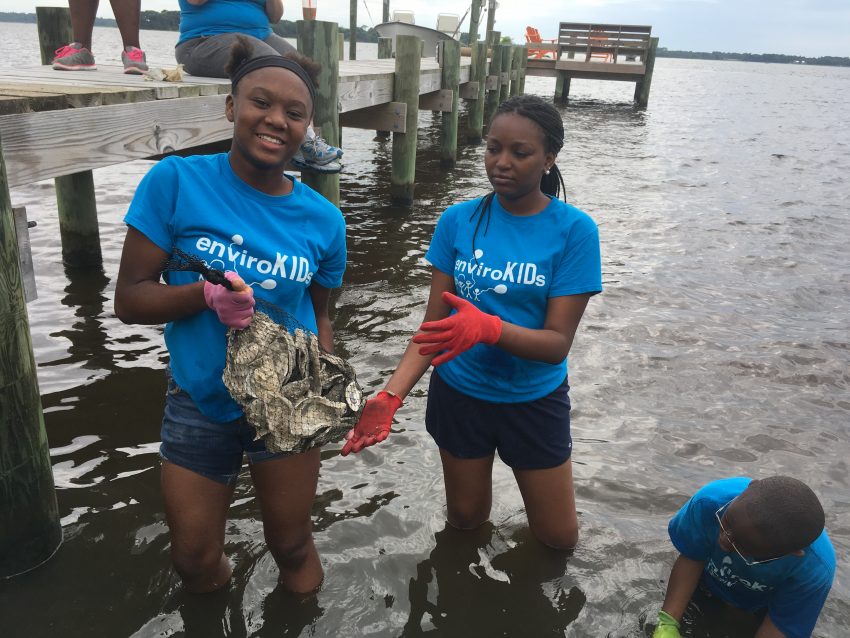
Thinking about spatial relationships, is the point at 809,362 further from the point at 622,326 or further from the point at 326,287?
the point at 326,287

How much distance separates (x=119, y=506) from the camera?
3541mm

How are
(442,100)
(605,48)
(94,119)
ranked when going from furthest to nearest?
(605,48) < (442,100) < (94,119)

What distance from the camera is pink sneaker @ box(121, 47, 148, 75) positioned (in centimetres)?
564

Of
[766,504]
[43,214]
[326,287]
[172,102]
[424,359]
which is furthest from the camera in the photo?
[43,214]

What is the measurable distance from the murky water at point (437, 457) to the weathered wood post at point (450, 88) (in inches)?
151

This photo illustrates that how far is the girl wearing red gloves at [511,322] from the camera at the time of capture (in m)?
2.56

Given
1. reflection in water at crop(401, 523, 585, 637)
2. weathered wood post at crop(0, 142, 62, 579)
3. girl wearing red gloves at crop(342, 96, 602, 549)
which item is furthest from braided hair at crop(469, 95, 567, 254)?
weathered wood post at crop(0, 142, 62, 579)

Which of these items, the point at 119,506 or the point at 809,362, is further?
the point at 809,362

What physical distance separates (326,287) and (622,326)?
451cm

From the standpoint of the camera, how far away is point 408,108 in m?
9.71

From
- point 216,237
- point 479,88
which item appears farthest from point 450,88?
point 216,237

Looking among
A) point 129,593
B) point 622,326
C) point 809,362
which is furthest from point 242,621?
point 809,362

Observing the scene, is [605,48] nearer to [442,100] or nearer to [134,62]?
[442,100]

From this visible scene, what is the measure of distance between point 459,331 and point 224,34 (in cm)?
472
